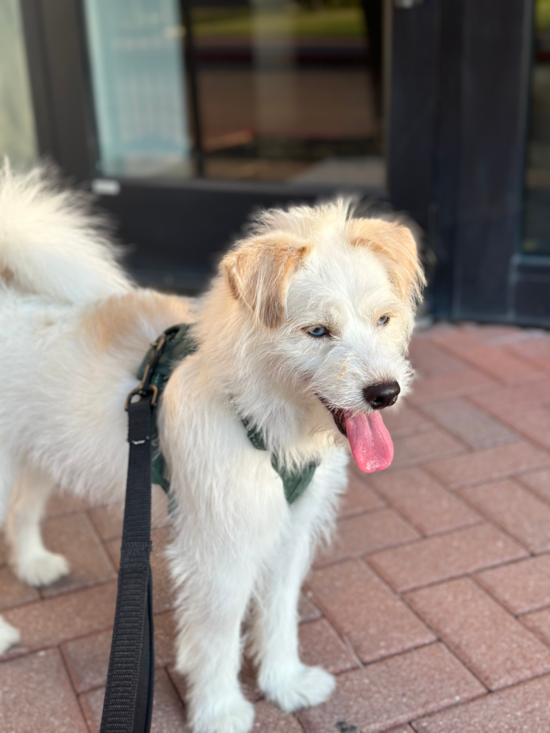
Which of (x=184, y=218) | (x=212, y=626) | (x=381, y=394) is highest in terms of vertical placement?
(x=381, y=394)

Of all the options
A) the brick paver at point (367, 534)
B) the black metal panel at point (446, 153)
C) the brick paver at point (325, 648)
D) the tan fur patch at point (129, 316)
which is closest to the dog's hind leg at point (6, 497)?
the tan fur patch at point (129, 316)

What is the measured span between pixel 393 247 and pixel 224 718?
133 cm

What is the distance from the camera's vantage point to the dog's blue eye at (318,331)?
5.73 ft

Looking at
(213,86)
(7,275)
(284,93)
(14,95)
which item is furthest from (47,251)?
(284,93)

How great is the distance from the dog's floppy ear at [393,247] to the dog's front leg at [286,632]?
2.25 ft

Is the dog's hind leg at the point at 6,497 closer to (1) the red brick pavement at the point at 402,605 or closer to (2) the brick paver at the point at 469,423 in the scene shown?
(1) the red brick pavement at the point at 402,605

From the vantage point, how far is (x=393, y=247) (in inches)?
72.4

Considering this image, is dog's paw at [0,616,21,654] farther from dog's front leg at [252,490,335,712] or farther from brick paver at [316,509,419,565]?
brick paver at [316,509,419,565]

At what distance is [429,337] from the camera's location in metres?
4.52

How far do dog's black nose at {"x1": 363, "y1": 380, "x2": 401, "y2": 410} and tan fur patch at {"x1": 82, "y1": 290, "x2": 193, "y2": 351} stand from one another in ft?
2.35

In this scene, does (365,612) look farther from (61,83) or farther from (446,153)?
(61,83)

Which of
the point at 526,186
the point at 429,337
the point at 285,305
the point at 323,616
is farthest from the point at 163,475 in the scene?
the point at 526,186

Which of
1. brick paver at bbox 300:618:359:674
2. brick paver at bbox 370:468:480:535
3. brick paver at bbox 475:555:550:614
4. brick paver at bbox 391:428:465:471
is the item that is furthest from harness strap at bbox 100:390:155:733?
brick paver at bbox 391:428:465:471

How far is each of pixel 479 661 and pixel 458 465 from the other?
44.4 inches
